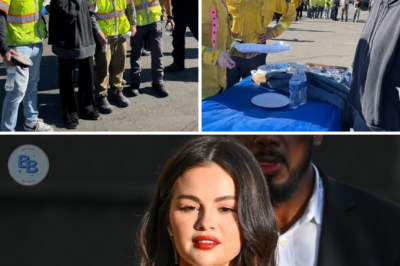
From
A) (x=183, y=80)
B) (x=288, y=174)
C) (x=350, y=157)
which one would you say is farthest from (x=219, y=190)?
(x=183, y=80)

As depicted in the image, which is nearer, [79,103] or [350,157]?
[350,157]

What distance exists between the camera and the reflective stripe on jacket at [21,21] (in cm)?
231

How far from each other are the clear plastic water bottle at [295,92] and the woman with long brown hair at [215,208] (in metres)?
0.90

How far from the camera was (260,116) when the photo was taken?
211 centimetres

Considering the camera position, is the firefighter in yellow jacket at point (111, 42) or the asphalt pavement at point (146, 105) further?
the firefighter in yellow jacket at point (111, 42)

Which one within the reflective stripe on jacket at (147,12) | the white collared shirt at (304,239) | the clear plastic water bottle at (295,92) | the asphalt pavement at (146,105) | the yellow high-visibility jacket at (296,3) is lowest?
the white collared shirt at (304,239)

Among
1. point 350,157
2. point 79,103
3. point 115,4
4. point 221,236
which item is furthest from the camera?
point 115,4

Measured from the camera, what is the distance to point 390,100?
1895 millimetres

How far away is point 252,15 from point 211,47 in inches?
14.4

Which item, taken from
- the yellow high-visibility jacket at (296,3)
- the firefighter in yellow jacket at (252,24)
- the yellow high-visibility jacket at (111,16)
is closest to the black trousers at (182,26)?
the firefighter in yellow jacket at (252,24)

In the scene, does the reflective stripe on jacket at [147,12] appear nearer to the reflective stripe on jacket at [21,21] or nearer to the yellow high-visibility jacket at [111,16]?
the yellow high-visibility jacket at [111,16]

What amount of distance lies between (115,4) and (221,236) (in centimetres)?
193

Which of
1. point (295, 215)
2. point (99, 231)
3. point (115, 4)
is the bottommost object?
point (99, 231)

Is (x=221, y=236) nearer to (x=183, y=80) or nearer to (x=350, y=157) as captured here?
(x=350, y=157)
